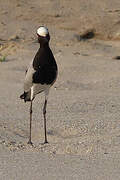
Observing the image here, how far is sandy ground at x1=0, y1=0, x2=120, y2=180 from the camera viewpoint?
536 cm

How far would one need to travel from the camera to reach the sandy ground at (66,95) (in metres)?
5.36

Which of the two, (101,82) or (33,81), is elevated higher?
(33,81)

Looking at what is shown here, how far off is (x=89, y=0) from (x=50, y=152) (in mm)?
10843

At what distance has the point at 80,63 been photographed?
11297mm

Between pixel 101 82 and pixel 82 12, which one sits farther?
pixel 82 12

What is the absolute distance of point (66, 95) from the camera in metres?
9.25

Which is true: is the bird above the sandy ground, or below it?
above

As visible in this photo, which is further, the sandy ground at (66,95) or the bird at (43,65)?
the bird at (43,65)

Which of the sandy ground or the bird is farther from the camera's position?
the bird

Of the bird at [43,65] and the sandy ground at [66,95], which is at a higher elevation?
the bird at [43,65]

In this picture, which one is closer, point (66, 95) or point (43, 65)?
point (43, 65)

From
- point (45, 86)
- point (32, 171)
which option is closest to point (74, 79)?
point (45, 86)

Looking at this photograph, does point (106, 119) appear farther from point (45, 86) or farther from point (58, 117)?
point (45, 86)

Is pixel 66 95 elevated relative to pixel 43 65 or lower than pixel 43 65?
lower
